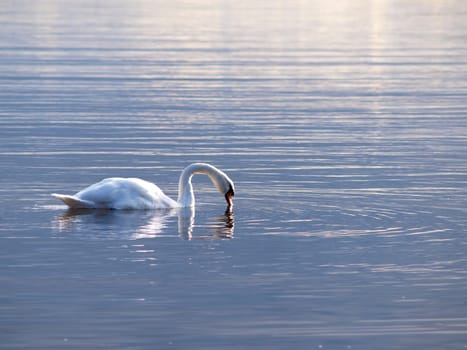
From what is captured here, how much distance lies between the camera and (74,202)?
715 inches

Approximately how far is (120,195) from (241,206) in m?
1.62

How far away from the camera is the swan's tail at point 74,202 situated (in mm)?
17797

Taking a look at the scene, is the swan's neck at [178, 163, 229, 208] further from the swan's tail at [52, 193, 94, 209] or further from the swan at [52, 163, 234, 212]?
the swan's tail at [52, 193, 94, 209]

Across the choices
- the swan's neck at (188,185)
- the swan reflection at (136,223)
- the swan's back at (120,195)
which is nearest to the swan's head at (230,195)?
the swan's neck at (188,185)

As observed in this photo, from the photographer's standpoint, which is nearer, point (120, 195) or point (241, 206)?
point (120, 195)

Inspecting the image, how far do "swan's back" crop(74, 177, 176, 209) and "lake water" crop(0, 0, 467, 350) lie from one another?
0.20 meters

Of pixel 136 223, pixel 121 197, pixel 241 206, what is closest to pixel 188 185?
pixel 241 206

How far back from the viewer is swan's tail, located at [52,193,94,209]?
17.8m

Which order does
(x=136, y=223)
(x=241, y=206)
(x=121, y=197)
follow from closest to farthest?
1. (x=136, y=223)
2. (x=121, y=197)
3. (x=241, y=206)

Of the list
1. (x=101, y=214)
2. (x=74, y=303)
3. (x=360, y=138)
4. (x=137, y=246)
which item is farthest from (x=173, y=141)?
(x=74, y=303)

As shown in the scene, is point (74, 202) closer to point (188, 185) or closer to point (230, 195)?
point (188, 185)

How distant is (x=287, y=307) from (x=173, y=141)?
485 inches

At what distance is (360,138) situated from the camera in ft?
84.6

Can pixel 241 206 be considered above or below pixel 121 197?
below
